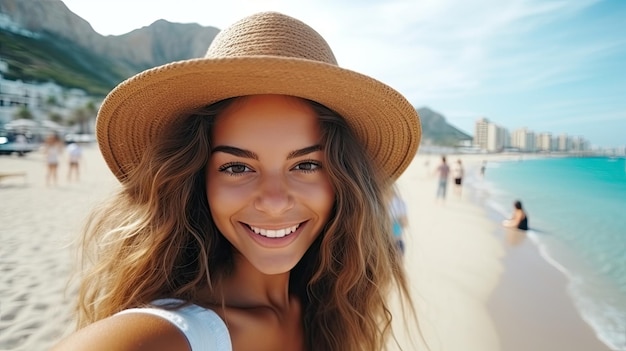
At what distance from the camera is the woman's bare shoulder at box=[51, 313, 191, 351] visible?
2.59ft

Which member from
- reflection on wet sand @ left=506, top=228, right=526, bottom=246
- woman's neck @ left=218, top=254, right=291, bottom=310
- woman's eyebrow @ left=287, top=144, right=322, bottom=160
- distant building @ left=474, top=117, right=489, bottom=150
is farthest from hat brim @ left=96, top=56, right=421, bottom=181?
distant building @ left=474, top=117, right=489, bottom=150

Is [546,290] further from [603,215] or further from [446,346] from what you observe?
[603,215]

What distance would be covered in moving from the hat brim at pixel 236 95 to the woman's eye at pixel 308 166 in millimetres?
227

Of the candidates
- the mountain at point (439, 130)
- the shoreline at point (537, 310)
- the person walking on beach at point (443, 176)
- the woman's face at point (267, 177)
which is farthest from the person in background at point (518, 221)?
the mountain at point (439, 130)

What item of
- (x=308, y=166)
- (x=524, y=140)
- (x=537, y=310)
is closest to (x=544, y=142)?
(x=524, y=140)

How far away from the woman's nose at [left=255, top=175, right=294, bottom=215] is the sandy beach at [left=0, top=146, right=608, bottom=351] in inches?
30.6

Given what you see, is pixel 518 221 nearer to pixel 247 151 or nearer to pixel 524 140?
pixel 247 151

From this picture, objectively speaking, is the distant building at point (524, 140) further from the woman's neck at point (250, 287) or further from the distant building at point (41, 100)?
the woman's neck at point (250, 287)

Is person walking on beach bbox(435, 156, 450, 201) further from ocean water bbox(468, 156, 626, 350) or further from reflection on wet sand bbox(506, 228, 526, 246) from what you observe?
reflection on wet sand bbox(506, 228, 526, 246)

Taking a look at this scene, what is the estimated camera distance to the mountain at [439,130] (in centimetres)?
10031

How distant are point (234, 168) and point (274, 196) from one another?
188 mm

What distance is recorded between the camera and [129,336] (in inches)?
32.5

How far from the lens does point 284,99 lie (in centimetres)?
134

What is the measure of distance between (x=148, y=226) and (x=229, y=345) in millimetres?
570
